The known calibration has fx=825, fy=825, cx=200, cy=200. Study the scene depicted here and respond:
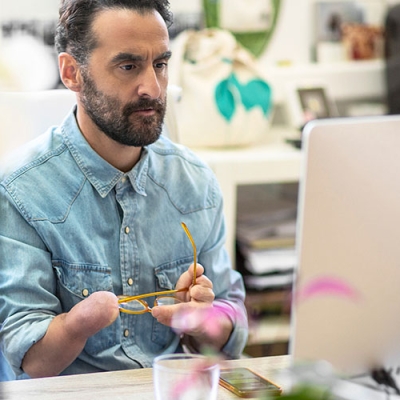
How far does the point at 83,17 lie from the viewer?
1.50 metres

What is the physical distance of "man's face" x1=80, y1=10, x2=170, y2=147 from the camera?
1.47 meters

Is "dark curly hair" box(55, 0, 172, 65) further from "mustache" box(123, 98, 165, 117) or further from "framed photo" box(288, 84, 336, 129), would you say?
"framed photo" box(288, 84, 336, 129)

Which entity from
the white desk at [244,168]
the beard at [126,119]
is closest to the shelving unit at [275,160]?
the white desk at [244,168]

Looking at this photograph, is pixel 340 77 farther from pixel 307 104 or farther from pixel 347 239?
pixel 347 239

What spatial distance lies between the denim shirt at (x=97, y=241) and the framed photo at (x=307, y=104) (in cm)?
123

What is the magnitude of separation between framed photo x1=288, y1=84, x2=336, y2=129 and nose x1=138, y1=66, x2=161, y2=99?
1305 millimetres

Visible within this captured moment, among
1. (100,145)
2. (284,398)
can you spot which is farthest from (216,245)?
(284,398)

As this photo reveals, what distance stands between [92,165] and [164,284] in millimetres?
248

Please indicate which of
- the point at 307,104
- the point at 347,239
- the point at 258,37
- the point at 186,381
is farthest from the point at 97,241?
the point at 258,37

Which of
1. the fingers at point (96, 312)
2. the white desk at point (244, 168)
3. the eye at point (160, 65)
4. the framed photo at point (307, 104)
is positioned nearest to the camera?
the fingers at point (96, 312)

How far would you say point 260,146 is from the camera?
265 cm

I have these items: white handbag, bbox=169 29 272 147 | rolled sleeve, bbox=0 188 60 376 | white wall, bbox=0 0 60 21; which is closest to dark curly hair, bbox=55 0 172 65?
rolled sleeve, bbox=0 188 60 376

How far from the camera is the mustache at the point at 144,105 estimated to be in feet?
4.86

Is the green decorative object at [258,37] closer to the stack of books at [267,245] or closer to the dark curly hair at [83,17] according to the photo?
the stack of books at [267,245]
